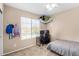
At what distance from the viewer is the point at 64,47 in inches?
42.7

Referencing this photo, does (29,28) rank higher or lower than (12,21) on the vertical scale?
lower

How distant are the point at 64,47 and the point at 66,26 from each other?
0.35m

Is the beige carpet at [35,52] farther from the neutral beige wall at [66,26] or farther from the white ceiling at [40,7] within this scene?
the white ceiling at [40,7]

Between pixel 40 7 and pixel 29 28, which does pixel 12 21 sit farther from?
pixel 40 7

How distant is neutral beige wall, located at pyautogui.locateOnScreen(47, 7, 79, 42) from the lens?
1070mm

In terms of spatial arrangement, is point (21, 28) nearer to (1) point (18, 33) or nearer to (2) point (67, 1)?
(1) point (18, 33)

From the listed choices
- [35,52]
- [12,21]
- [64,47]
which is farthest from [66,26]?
[12,21]

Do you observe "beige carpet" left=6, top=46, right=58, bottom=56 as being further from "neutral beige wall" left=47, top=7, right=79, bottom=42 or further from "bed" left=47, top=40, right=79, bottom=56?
"neutral beige wall" left=47, top=7, right=79, bottom=42

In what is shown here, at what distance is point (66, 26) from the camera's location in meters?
1.12

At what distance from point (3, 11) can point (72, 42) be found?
1.17m

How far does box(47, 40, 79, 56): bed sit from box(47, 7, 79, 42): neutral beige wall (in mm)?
75

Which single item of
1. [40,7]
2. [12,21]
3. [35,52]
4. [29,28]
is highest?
[40,7]

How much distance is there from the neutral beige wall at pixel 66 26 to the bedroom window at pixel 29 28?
22 centimetres

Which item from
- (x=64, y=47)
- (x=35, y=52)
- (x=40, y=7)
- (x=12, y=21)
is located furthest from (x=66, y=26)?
(x=12, y=21)
